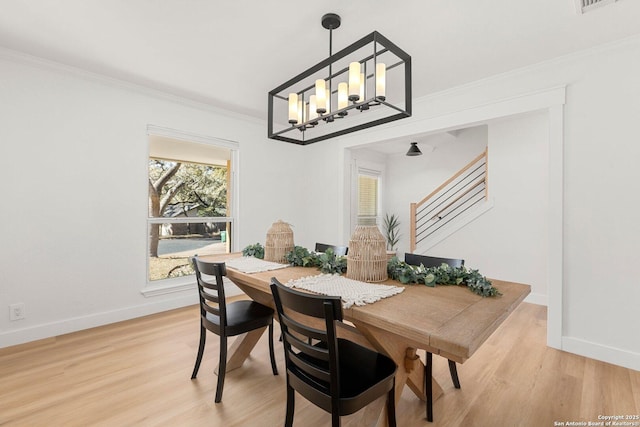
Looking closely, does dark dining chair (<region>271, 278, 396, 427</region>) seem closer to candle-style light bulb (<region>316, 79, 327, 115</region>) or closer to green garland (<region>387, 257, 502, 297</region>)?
green garland (<region>387, 257, 502, 297</region>)

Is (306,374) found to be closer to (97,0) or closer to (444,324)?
(444,324)

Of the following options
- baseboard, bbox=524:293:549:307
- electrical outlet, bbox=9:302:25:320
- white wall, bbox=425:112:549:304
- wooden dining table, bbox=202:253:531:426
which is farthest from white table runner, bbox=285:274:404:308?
baseboard, bbox=524:293:549:307

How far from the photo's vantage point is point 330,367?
115 centimetres

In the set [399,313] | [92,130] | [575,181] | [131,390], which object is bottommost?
[131,390]

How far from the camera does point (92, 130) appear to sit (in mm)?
2924

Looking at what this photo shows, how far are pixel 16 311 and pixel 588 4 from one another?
489 cm

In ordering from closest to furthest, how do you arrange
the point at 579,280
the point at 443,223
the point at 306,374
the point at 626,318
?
1. the point at 306,374
2. the point at 626,318
3. the point at 579,280
4. the point at 443,223

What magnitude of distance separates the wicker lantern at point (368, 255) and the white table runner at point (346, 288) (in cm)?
6

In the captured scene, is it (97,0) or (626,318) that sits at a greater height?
(97,0)

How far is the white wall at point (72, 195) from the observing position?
8.35ft

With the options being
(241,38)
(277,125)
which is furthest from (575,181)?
(277,125)

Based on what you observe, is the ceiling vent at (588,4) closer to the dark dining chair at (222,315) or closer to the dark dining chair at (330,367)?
the dark dining chair at (330,367)

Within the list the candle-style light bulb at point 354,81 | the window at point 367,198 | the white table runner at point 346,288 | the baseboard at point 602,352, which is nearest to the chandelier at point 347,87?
the candle-style light bulb at point 354,81

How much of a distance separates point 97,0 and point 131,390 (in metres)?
2.54
